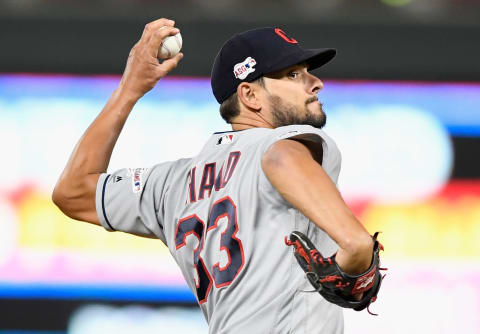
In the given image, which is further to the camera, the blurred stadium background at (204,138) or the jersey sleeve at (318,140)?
the blurred stadium background at (204,138)

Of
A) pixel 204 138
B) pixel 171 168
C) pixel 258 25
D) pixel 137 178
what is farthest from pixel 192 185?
pixel 258 25

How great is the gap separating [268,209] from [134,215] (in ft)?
2.23

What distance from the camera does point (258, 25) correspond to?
758 cm

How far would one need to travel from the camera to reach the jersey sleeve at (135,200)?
338 cm

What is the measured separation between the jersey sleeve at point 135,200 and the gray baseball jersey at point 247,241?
0.16 metres

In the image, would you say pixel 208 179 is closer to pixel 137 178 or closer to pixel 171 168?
→ pixel 171 168

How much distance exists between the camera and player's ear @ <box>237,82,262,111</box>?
329 centimetres

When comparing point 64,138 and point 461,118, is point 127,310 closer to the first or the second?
point 64,138

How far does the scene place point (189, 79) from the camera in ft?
25.2

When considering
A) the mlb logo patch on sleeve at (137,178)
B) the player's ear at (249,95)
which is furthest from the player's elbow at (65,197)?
the player's ear at (249,95)

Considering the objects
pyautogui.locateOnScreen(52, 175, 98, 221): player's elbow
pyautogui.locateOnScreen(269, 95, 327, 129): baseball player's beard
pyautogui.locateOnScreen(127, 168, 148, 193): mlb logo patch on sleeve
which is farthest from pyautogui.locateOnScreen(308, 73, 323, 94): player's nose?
pyautogui.locateOnScreen(52, 175, 98, 221): player's elbow

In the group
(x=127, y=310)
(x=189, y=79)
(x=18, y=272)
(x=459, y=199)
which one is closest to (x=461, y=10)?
(x=459, y=199)

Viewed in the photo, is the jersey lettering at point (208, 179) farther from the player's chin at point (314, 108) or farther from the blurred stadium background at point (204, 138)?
the blurred stadium background at point (204, 138)

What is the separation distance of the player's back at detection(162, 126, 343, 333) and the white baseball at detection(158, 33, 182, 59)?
56 cm
